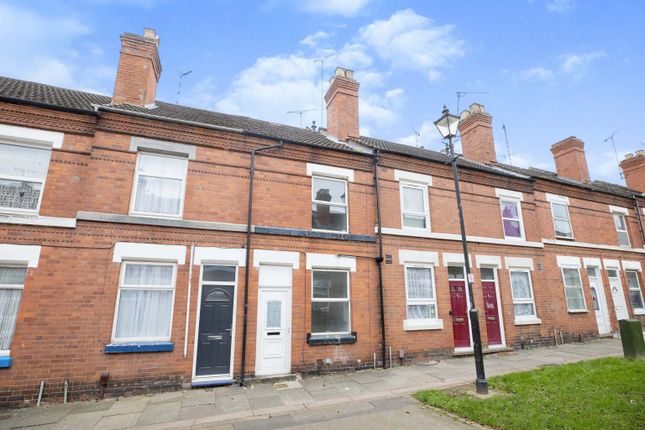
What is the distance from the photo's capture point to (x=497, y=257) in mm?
11695

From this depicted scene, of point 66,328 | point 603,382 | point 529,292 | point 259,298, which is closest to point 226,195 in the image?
point 259,298

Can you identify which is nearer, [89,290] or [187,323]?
[89,290]

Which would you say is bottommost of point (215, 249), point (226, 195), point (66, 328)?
point (66, 328)

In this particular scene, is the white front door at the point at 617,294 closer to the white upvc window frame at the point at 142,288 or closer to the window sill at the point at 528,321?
the window sill at the point at 528,321

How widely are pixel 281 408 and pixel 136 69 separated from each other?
10.4 metres

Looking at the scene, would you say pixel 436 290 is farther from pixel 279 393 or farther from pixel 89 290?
pixel 89 290

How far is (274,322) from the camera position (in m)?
8.47

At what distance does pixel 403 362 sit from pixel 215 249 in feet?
20.3

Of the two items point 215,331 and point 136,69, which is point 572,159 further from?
point 136,69

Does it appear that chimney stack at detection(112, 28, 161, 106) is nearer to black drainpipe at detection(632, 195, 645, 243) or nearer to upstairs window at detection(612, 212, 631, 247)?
upstairs window at detection(612, 212, 631, 247)

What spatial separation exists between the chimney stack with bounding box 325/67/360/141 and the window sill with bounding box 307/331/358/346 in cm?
697

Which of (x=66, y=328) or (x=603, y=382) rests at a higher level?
(x=66, y=328)

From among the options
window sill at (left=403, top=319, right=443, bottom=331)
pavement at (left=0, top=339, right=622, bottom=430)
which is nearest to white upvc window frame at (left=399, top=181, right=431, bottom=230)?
window sill at (left=403, top=319, right=443, bottom=331)

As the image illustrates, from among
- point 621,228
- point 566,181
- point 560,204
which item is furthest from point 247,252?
point 621,228
